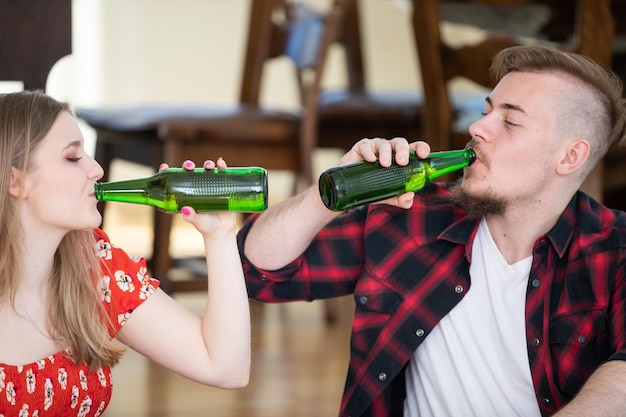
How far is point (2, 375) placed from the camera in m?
1.30

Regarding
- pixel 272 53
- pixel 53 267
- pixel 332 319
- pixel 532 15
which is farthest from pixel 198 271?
pixel 53 267

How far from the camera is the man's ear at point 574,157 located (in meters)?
1.68

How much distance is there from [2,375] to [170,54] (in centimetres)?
370

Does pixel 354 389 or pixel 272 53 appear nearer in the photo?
pixel 354 389

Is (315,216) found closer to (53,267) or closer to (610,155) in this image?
(53,267)

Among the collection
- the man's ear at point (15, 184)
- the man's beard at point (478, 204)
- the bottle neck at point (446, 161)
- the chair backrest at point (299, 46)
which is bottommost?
the man's beard at point (478, 204)

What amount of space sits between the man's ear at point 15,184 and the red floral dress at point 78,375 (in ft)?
0.59

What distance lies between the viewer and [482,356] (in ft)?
5.28

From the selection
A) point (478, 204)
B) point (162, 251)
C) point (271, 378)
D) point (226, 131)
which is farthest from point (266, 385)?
point (478, 204)

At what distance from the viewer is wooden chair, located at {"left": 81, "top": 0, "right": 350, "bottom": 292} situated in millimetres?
2812

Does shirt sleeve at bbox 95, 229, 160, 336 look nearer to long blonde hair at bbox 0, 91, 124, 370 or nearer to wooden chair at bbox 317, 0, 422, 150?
long blonde hair at bbox 0, 91, 124, 370

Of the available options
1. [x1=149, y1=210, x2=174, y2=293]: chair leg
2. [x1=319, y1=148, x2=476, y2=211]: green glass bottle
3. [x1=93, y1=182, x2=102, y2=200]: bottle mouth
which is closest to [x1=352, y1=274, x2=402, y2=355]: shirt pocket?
[x1=319, y1=148, x2=476, y2=211]: green glass bottle

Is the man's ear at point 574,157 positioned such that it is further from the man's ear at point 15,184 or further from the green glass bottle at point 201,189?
the man's ear at point 15,184

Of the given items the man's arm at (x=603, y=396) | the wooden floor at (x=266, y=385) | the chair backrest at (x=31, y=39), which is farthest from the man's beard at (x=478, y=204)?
the wooden floor at (x=266, y=385)
